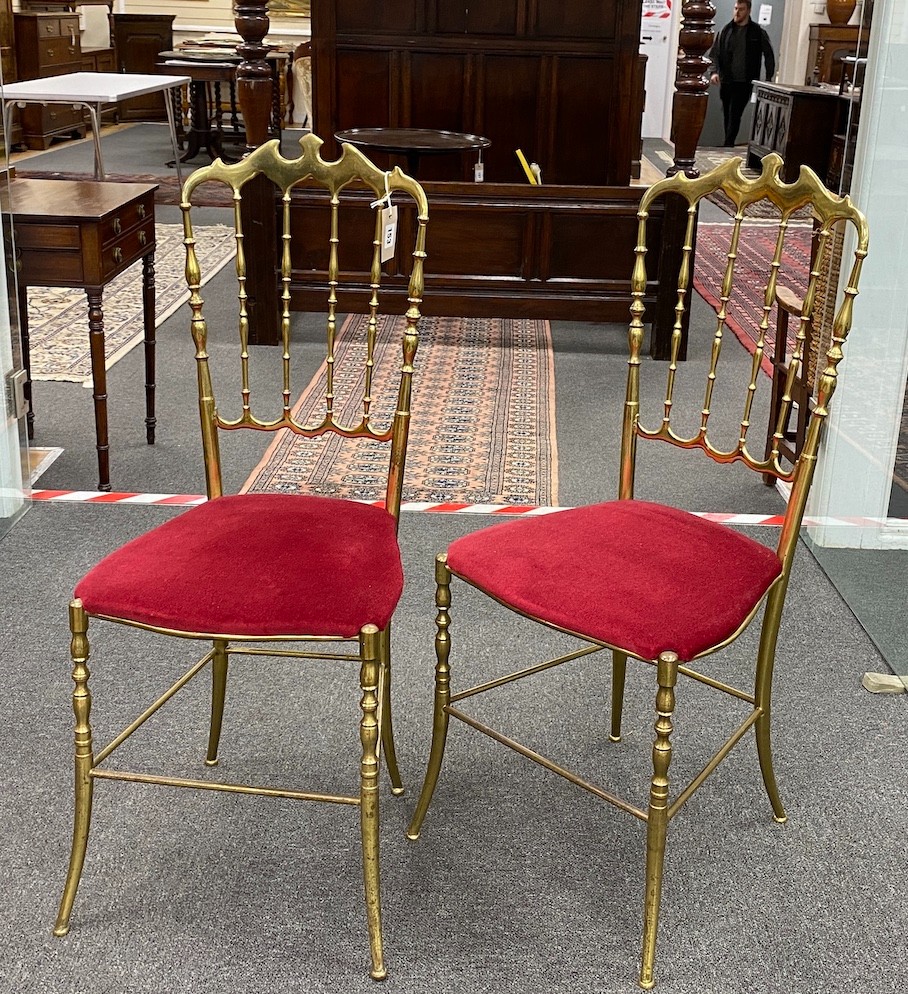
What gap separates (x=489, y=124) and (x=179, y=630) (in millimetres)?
5682

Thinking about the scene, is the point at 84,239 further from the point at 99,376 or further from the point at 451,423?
the point at 451,423

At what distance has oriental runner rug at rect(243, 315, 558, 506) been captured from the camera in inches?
155

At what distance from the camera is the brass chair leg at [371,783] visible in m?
1.81

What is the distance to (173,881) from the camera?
2.08 m

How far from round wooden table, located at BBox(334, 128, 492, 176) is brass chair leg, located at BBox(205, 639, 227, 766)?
3.47m

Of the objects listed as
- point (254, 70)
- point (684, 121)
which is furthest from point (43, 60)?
point (684, 121)

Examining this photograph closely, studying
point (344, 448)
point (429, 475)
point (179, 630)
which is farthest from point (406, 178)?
point (344, 448)

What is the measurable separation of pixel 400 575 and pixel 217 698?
23.1 inches

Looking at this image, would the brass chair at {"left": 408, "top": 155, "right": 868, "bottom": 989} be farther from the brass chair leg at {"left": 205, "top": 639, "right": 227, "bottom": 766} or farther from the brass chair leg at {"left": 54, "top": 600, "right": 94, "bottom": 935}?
the brass chair leg at {"left": 54, "top": 600, "right": 94, "bottom": 935}

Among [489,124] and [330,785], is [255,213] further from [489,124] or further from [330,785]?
[330,785]

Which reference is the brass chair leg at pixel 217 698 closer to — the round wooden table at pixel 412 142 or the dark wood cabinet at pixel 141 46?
the round wooden table at pixel 412 142

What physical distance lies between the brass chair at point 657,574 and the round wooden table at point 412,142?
339 centimetres

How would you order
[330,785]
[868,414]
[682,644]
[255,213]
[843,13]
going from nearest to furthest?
[682,644] < [330,785] < [868,414] < [255,213] < [843,13]

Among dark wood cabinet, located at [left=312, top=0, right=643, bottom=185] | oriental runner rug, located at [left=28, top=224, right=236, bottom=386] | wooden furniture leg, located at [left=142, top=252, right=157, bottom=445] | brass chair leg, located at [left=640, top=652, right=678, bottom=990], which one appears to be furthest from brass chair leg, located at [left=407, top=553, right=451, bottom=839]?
dark wood cabinet, located at [left=312, top=0, right=643, bottom=185]
